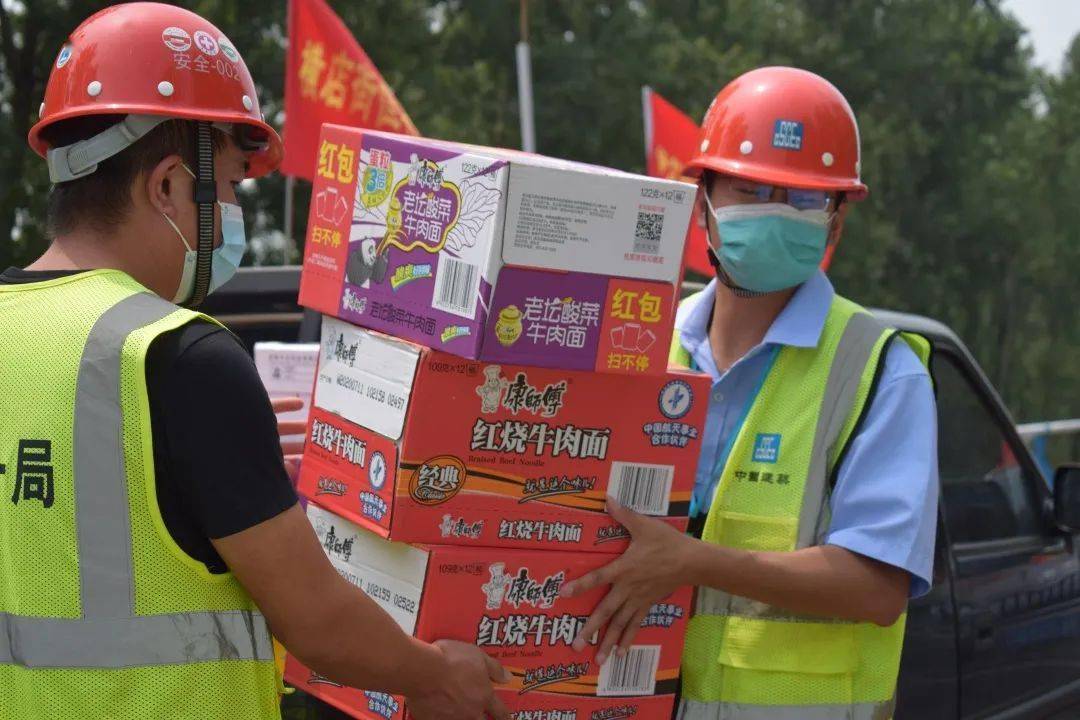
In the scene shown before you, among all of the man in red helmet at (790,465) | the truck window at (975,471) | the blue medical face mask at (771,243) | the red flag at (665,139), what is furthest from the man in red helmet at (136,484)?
the red flag at (665,139)

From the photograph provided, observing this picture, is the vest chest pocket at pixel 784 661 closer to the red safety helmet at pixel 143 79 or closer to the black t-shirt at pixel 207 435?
the black t-shirt at pixel 207 435

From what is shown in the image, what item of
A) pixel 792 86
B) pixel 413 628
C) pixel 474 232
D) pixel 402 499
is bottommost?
pixel 413 628

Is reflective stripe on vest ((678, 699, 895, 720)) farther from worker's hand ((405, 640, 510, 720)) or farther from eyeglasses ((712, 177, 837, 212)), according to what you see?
eyeglasses ((712, 177, 837, 212))

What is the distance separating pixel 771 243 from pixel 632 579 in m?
0.79

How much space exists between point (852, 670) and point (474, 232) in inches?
48.0

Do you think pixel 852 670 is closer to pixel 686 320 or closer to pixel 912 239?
pixel 686 320

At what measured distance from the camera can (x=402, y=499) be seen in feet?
7.59

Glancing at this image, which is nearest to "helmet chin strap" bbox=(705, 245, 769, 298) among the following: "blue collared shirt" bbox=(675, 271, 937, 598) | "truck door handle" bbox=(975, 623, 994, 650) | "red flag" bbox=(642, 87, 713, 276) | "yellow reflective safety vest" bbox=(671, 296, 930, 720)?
"blue collared shirt" bbox=(675, 271, 937, 598)

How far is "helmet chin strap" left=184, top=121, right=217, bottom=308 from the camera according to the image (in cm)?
218

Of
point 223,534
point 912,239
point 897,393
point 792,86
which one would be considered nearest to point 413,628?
point 223,534

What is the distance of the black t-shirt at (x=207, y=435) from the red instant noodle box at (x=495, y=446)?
38 cm

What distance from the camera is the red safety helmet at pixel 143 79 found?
7.04ft

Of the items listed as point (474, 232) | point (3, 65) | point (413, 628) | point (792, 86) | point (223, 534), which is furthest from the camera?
point (3, 65)

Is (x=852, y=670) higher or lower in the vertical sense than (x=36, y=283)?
lower
